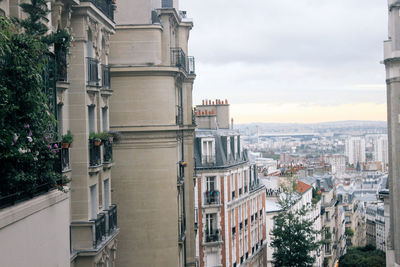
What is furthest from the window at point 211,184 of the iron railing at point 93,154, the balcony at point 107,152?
the iron railing at point 93,154

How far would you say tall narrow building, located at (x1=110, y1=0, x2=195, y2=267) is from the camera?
22859 millimetres

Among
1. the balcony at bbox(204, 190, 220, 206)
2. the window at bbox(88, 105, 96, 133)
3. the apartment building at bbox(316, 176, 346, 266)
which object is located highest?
the window at bbox(88, 105, 96, 133)

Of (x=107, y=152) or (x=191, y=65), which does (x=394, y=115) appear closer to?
(x=191, y=65)

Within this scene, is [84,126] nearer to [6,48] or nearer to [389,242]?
[6,48]

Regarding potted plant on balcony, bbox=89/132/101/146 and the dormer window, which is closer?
potted plant on balcony, bbox=89/132/101/146

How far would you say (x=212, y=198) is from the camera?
4222 centimetres

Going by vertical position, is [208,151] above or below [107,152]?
below

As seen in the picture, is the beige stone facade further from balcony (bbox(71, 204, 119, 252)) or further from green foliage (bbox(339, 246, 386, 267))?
green foliage (bbox(339, 246, 386, 267))

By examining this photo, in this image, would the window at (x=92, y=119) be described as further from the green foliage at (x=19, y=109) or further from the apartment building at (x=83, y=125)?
the green foliage at (x=19, y=109)

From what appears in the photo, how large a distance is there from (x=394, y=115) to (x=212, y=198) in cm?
1737

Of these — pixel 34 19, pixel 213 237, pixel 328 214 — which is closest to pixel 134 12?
pixel 34 19

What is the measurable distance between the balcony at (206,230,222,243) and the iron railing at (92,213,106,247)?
25205mm

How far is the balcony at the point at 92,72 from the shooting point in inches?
649

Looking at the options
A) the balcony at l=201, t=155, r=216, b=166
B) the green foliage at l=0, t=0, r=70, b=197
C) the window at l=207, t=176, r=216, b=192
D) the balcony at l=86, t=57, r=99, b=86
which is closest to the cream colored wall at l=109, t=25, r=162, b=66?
the balcony at l=86, t=57, r=99, b=86
